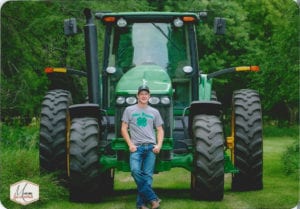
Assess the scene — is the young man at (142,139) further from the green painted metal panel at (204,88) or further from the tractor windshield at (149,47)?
the green painted metal panel at (204,88)

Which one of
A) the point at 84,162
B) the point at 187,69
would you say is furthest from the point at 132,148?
the point at 187,69

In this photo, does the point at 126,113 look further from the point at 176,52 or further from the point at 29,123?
the point at 29,123

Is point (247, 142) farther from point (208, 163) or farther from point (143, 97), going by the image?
point (143, 97)

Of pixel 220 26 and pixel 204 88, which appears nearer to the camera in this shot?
pixel 220 26

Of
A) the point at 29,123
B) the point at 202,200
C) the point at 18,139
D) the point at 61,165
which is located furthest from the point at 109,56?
the point at 29,123

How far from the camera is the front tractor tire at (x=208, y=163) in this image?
9.65 metres

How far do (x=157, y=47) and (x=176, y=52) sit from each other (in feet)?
0.92

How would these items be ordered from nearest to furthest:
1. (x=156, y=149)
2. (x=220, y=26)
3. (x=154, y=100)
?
(x=156, y=149)
(x=154, y=100)
(x=220, y=26)

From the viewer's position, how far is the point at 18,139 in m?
16.4

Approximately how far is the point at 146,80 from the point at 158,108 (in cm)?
47

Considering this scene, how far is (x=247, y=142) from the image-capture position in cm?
1075
